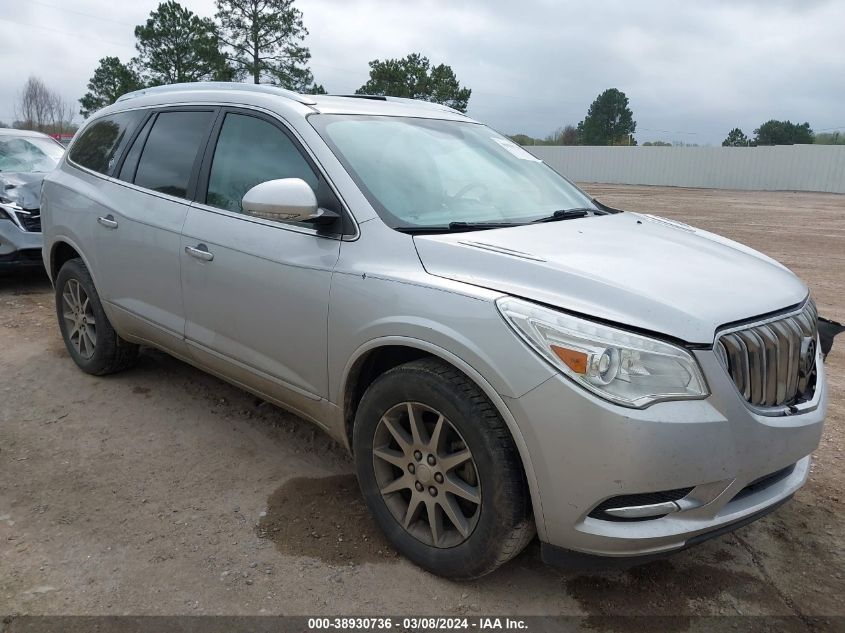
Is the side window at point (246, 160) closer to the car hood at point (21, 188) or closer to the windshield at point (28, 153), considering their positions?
the car hood at point (21, 188)

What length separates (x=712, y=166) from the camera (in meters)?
41.1

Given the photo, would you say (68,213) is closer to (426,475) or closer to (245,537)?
(245,537)

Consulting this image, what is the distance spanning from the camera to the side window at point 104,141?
4.43 m

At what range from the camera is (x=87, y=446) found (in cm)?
386

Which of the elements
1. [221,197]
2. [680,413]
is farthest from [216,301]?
[680,413]

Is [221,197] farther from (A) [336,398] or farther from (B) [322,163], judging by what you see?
(A) [336,398]

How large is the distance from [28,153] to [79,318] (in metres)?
5.12

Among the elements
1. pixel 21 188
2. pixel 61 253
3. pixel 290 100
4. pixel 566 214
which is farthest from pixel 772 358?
pixel 21 188

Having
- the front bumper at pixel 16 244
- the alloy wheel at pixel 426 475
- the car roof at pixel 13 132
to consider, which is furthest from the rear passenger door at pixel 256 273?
the car roof at pixel 13 132

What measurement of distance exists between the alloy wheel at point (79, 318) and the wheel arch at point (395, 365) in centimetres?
249

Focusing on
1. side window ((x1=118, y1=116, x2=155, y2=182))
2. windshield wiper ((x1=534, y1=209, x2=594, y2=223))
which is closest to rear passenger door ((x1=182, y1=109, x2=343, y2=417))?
side window ((x1=118, y1=116, x2=155, y2=182))

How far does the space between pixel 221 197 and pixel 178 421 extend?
1.46 meters

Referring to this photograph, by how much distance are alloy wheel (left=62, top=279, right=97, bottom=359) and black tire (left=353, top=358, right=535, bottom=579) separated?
2815mm

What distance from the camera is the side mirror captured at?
2820mm
